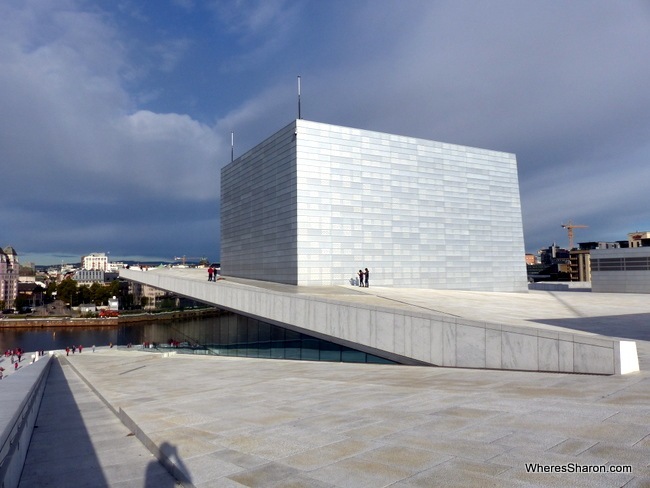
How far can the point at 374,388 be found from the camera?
32.8 feet

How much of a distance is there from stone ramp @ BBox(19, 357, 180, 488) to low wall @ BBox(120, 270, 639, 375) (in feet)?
30.1

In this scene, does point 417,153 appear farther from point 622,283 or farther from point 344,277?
point 622,283

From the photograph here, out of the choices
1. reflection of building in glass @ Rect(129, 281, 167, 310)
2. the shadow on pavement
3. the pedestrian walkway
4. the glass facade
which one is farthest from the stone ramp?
reflection of building in glass @ Rect(129, 281, 167, 310)

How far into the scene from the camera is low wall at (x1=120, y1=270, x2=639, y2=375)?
10.0 m

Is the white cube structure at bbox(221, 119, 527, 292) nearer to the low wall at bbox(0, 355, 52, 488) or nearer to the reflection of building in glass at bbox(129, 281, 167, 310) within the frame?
the low wall at bbox(0, 355, 52, 488)

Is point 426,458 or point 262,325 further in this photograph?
point 262,325

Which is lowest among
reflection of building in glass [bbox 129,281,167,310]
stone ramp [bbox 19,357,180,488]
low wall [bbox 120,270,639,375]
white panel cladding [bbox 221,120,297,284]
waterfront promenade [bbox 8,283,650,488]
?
stone ramp [bbox 19,357,180,488]

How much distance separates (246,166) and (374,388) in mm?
34541

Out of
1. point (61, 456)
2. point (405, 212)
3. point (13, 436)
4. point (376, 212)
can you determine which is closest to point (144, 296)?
point (376, 212)

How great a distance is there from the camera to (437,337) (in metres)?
14.7

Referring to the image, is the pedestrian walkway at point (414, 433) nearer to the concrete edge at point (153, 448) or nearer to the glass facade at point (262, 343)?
the concrete edge at point (153, 448)

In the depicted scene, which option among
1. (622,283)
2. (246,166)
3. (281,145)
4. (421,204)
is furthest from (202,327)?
(622,283)

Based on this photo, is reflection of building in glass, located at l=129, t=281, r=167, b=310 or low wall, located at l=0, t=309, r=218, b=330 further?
reflection of building in glass, located at l=129, t=281, r=167, b=310

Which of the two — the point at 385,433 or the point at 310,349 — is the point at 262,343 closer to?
the point at 310,349
